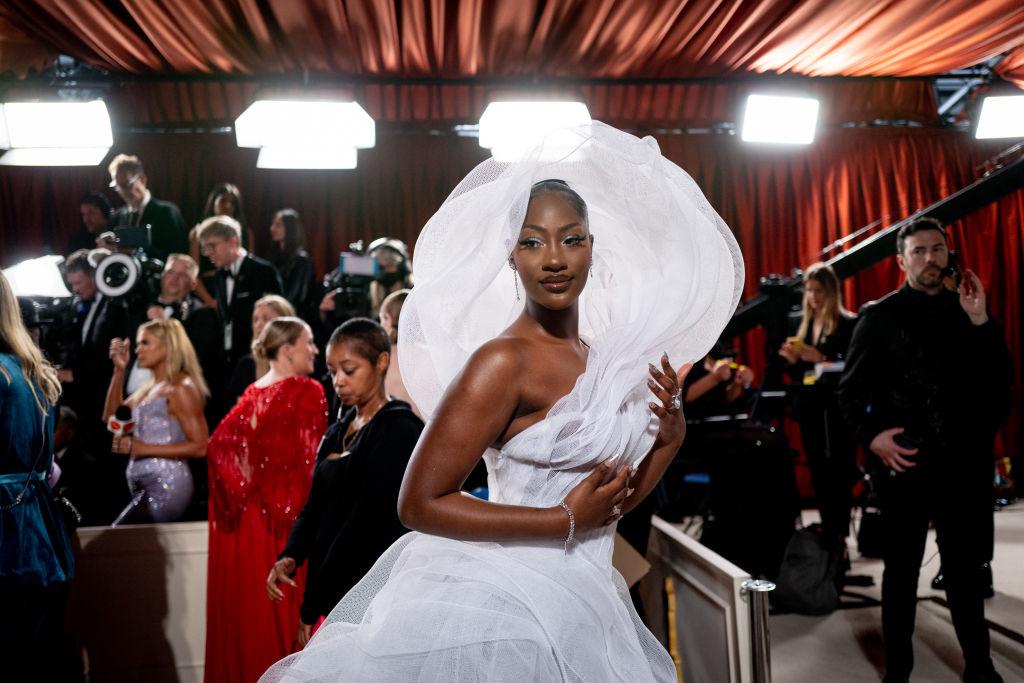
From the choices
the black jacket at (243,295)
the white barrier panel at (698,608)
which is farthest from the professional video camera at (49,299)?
the white barrier panel at (698,608)

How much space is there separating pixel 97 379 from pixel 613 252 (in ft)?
15.1

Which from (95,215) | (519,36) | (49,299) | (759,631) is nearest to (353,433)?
(759,631)

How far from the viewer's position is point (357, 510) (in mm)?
2512

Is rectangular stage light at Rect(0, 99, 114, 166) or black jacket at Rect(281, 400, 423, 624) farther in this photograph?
rectangular stage light at Rect(0, 99, 114, 166)

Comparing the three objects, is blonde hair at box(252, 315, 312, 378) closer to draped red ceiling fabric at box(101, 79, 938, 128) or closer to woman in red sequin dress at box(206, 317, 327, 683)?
woman in red sequin dress at box(206, 317, 327, 683)

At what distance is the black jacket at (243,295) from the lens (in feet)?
18.5

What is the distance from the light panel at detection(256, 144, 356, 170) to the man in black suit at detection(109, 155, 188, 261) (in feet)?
2.58

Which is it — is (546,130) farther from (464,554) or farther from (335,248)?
(335,248)

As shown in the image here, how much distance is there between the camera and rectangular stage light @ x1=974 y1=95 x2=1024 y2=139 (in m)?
6.67

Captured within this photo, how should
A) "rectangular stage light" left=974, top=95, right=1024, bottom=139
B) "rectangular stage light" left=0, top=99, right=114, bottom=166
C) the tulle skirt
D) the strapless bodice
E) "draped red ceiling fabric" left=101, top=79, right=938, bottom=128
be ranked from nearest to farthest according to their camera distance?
1. the tulle skirt
2. the strapless bodice
3. "rectangular stage light" left=0, top=99, right=114, bottom=166
4. "draped red ceiling fabric" left=101, top=79, right=938, bottom=128
5. "rectangular stage light" left=974, top=95, right=1024, bottom=139

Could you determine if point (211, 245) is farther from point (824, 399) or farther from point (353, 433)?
point (824, 399)

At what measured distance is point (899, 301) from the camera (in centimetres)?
334

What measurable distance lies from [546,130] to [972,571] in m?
2.44

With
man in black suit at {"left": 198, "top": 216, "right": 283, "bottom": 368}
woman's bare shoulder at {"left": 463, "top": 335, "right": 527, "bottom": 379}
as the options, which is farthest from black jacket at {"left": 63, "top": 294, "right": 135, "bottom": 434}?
woman's bare shoulder at {"left": 463, "top": 335, "right": 527, "bottom": 379}
